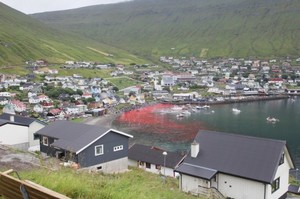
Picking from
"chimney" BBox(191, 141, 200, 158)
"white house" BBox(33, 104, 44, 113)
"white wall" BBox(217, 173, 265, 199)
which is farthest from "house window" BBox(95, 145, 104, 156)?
"white house" BBox(33, 104, 44, 113)

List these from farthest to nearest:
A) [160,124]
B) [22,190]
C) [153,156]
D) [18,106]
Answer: [18,106], [160,124], [153,156], [22,190]

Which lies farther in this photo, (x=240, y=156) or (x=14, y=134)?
(x=14, y=134)

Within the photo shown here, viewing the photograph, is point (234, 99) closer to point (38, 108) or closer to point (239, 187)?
point (38, 108)

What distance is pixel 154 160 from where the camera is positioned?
27.7m

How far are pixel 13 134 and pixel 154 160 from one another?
11682mm

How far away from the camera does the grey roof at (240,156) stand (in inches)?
609

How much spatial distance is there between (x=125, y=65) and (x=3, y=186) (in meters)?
152

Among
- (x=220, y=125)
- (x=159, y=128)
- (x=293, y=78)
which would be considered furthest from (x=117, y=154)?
(x=293, y=78)

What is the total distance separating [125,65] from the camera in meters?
155

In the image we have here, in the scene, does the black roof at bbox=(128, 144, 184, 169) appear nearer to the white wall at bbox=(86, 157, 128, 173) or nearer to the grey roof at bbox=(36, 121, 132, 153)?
the white wall at bbox=(86, 157, 128, 173)

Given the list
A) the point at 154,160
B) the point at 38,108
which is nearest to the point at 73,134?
the point at 154,160

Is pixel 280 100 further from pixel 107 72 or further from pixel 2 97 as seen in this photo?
pixel 2 97

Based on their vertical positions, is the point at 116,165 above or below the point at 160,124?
above

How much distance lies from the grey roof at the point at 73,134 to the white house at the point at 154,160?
5.58 m
